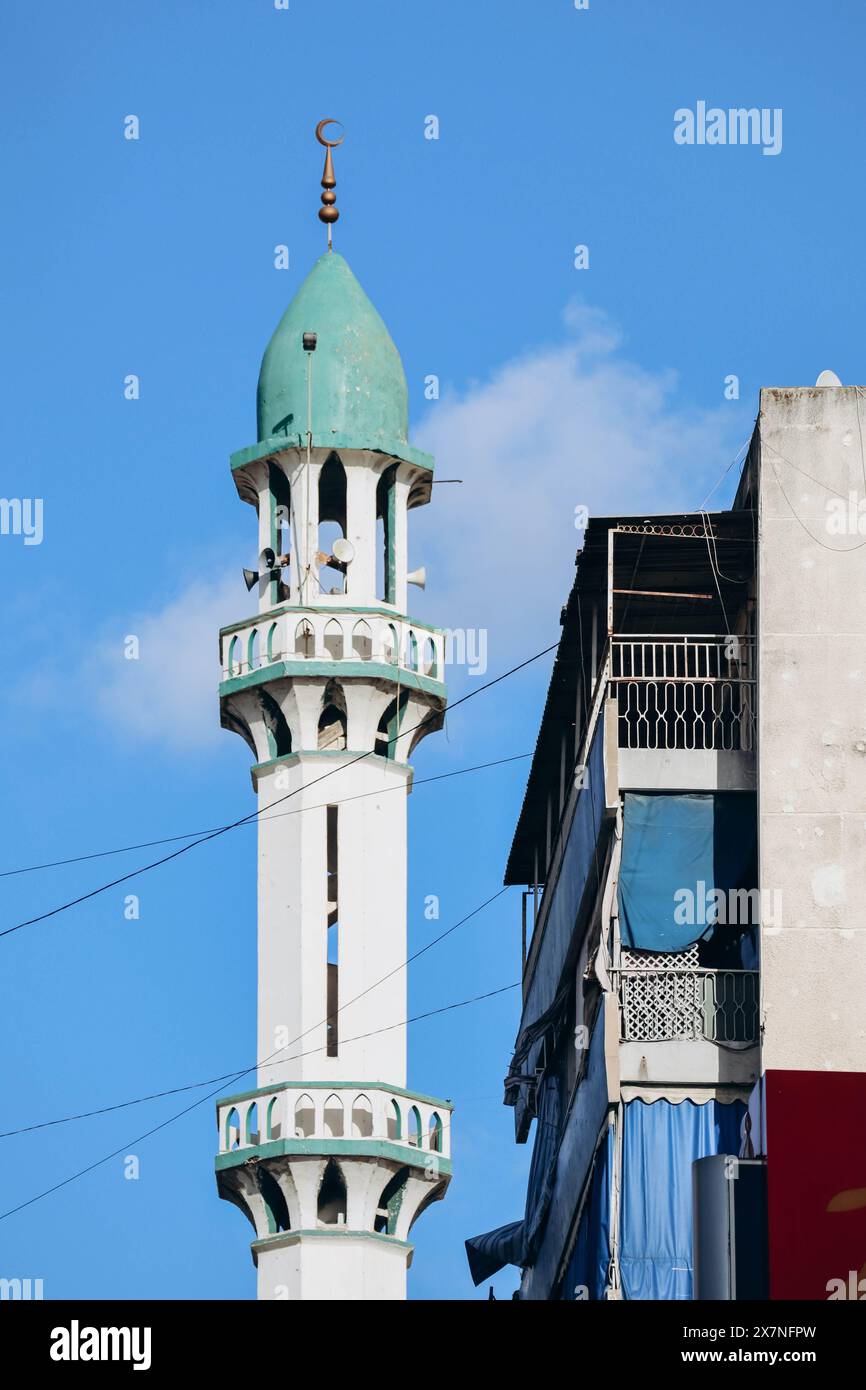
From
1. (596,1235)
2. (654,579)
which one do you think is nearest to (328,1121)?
(596,1235)

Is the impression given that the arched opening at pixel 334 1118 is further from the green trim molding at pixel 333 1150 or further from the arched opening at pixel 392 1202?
the arched opening at pixel 392 1202

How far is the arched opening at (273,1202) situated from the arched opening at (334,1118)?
0.97 meters

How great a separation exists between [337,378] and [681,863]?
382 inches

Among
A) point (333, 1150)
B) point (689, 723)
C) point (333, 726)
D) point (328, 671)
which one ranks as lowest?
point (333, 1150)

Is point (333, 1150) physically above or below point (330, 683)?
below

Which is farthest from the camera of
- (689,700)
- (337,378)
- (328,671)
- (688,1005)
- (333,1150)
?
(337,378)

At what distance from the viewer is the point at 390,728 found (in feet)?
136

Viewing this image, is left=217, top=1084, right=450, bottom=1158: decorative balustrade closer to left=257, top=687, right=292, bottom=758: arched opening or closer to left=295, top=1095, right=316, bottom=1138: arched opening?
left=295, top=1095, right=316, bottom=1138: arched opening

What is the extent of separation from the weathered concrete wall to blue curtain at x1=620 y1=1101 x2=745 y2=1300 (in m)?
1.18

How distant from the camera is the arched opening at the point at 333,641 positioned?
4116 centimetres

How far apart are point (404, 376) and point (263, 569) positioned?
3476mm

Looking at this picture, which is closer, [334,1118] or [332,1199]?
[334,1118]

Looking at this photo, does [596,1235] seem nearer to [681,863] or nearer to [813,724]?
[681,863]
